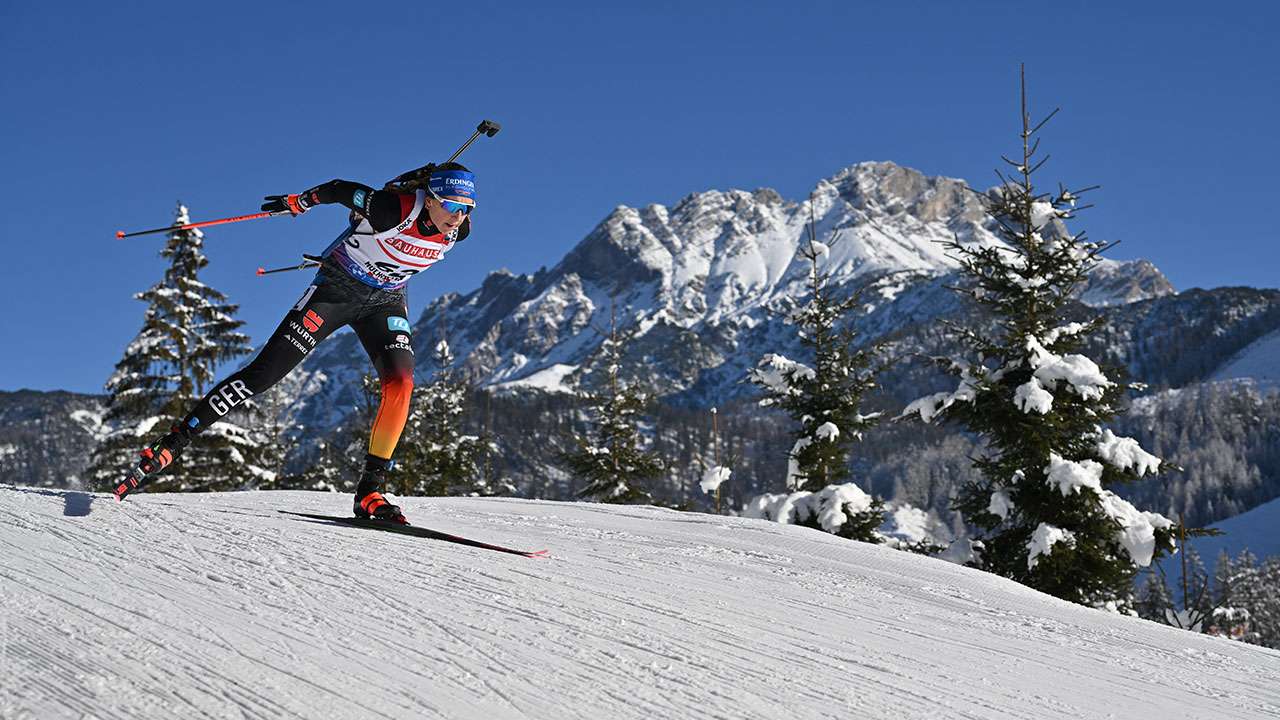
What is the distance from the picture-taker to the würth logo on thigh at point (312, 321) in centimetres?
593

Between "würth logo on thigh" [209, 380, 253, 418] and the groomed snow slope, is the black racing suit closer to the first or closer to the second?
"würth logo on thigh" [209, 380, 253, 418]

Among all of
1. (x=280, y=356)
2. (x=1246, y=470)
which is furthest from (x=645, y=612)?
(x=1246, y=470)

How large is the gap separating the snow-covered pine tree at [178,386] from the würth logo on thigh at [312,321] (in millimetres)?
17326

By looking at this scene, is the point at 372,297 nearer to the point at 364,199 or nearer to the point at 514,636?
the point at 364,199

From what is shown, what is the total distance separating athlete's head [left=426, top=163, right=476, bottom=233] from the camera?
19.2 feet

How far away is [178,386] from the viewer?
23.1 meters

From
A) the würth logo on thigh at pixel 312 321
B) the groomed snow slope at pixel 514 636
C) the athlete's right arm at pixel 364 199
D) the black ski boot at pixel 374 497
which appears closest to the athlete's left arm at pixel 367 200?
the athlete's right arm at pixel 364 199

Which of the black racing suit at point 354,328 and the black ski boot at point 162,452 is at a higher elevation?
the black racing suit at point 354,328

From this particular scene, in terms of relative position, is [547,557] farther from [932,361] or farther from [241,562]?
[932,361]

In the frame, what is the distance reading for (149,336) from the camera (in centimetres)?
2314

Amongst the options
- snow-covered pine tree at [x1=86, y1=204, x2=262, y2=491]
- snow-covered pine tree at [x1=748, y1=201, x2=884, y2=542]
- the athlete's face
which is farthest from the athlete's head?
snow-covered pine tree at [x1=86, y1=204, x2=262, y2=491]

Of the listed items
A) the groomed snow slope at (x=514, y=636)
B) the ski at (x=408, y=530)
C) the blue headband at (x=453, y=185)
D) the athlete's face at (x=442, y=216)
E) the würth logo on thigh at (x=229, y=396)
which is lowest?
the groomed snow slope at (x=514, y=636)

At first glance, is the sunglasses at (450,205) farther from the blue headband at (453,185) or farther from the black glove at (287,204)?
the black glove at (287,204)

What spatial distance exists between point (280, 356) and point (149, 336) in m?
19.8
